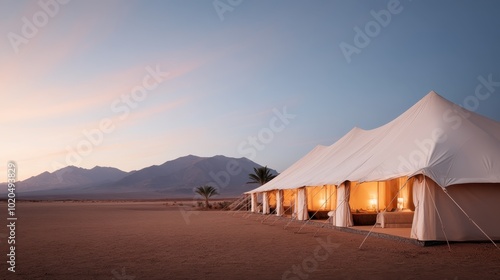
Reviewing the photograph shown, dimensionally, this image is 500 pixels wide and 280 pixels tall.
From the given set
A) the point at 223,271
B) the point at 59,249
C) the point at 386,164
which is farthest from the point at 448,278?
the point at 59,249

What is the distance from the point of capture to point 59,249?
1233 cm

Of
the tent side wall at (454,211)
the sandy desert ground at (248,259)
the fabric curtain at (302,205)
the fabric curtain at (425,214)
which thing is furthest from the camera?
the fabric curtain at (302,205)

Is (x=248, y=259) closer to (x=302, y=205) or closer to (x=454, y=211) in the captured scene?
(x=454, y=211)

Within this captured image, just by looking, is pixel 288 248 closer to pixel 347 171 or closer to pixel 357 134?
pixel 347 171

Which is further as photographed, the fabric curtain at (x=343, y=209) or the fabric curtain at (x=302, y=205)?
the fabric curtain at (x=302, y=205)

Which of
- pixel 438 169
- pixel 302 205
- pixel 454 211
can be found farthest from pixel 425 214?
pixel 302 205

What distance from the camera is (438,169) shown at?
40.6ft

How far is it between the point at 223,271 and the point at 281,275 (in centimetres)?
111

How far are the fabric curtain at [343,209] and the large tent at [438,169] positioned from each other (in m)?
0.04

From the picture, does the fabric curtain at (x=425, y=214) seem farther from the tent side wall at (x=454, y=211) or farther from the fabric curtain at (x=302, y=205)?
the fabric curtain at (x=302, y=205)

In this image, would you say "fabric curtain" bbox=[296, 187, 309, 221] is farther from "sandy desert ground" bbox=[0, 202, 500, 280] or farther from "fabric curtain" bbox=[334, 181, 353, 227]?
"sandy desert ground" bbox=[0, 202, 500, 280]

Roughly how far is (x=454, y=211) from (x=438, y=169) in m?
1.24

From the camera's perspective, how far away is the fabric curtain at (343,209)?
1695 cm

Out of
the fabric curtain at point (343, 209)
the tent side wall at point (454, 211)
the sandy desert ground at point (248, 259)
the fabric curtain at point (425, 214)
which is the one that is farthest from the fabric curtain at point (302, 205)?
the fabric curtain at point (425, 214)
